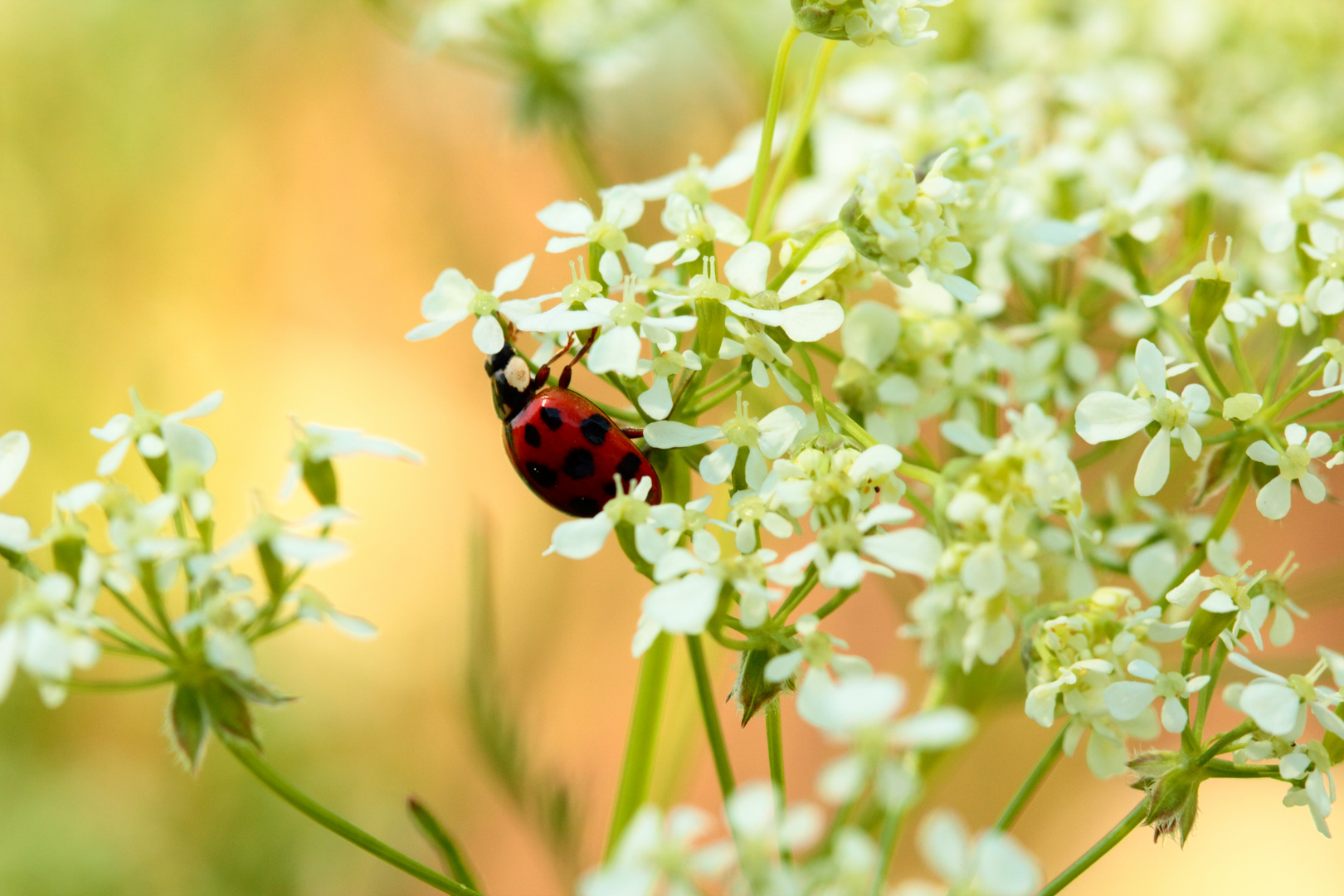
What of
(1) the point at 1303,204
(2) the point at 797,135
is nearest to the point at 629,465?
(2) the point at 797,135

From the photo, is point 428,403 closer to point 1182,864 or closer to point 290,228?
point 290,228

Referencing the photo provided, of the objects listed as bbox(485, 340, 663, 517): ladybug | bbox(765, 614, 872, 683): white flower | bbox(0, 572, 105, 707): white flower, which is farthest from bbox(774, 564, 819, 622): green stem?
bbox(0, 572, 105, 707): white flower

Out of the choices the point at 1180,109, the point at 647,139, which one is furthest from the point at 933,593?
the point at 647,139

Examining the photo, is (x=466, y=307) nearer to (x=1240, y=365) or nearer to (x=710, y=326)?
(x=710, y=326)

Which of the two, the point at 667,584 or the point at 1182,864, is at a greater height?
the point at 667,584

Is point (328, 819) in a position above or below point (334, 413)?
above

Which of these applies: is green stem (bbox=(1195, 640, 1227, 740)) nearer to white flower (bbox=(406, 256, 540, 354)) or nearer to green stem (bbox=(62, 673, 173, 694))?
white flower (bbox=(406, 256, 540, 354))

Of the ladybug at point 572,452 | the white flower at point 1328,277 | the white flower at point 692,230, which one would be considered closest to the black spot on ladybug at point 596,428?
the ladybug at point 572,452
